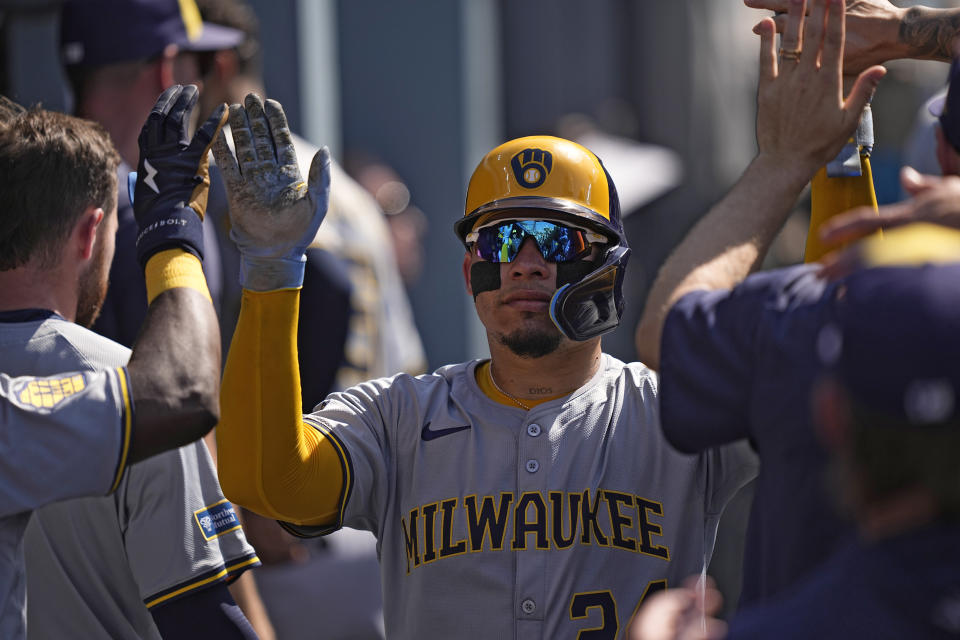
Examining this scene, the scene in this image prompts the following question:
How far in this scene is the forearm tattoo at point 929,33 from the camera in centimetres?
312

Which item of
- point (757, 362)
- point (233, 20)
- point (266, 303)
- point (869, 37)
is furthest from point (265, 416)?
point (233, 20)

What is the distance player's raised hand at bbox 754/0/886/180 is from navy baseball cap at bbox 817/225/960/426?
2.97 feet

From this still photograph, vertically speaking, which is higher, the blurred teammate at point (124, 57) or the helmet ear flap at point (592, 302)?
the blurred teammate at point (124, 57)

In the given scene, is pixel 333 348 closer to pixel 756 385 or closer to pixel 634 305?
pixel 756 385

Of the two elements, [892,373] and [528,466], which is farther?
[528,466]

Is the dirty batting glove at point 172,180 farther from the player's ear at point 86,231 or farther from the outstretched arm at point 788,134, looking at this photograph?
the outstretched arm at point 788,134

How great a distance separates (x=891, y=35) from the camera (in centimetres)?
311

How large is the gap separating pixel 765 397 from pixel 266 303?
4.22ft

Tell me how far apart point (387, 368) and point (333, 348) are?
1.61ft

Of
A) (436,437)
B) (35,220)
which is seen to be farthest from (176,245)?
(436,437)

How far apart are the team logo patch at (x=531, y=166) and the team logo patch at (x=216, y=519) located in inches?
45.7

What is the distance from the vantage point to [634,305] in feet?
40.8

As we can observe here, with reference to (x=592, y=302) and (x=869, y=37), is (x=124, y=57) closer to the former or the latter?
(x=592, y=302)

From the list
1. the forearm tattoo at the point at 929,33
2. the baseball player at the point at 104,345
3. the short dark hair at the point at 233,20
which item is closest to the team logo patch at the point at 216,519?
the baseball player at the point at 104,345
